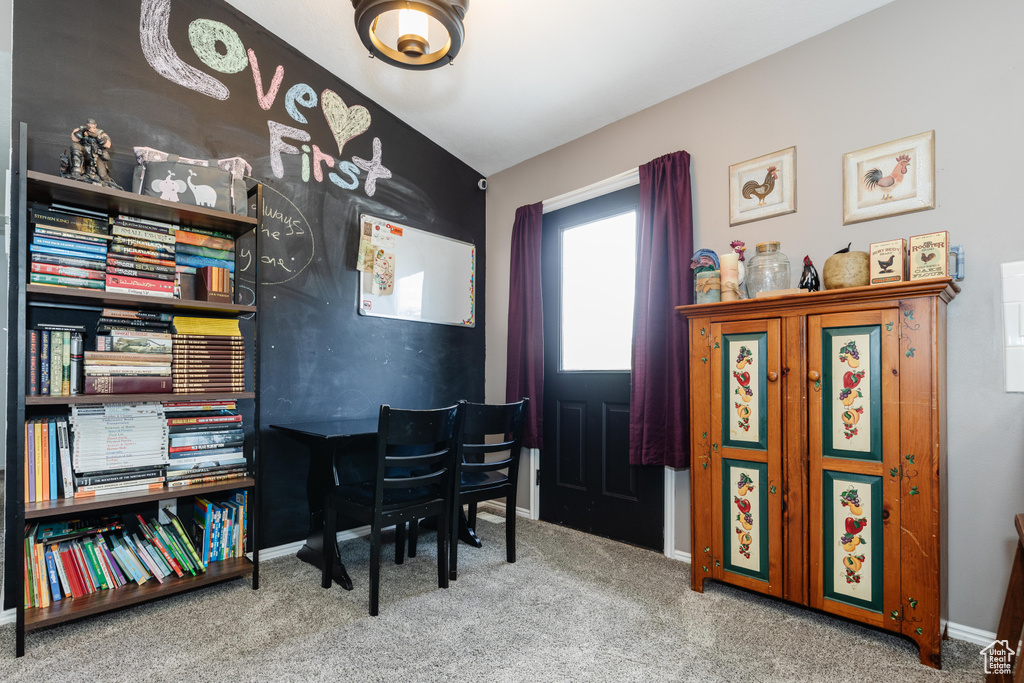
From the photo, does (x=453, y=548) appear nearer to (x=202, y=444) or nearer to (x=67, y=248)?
(x=202, y=444)

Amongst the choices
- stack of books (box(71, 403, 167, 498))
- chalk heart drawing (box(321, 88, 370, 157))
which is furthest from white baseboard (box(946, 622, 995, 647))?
chalk heart drawing (box(321, 88, 370, 157))

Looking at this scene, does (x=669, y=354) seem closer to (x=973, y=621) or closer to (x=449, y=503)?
(x=449, y=503)

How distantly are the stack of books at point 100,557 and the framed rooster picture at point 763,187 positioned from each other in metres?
3.01

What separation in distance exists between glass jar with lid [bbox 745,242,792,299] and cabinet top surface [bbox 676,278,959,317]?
131 millimetres

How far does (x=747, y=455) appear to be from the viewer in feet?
7.27

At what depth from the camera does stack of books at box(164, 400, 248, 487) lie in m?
2.23

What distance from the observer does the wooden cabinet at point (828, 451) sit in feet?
5.86

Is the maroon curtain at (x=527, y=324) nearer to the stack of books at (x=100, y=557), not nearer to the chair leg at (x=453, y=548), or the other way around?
the chair leg at (x=453, y=548)

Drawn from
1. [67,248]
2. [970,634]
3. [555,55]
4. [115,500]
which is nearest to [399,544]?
[115,500]

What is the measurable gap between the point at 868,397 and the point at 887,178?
3.08ft

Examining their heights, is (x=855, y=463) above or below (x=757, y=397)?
below

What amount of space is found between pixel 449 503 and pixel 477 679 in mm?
810

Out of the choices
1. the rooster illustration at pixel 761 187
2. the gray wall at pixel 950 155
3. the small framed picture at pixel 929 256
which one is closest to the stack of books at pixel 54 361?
the gray wall at pixel 950 155

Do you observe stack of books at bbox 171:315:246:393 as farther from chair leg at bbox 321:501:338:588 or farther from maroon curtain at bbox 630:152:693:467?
maroon curtain at bbox 630:152:693:467
